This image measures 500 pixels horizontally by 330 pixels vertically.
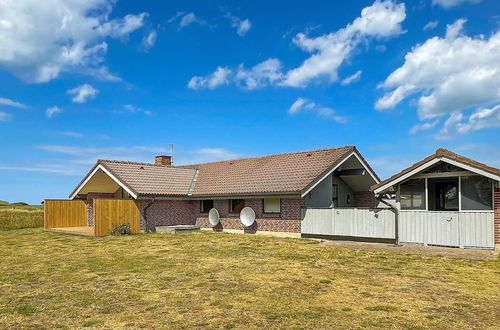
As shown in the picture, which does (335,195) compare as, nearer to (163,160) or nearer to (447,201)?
(447,201)

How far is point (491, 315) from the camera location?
7.48 metres

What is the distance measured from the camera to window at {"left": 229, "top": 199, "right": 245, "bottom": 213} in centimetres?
2435

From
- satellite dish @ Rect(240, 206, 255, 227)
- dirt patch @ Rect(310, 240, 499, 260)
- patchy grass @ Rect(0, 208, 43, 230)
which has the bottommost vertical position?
patchy grass @ Rect(0, 208, 43, 230)

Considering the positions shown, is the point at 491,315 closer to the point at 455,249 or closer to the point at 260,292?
the point at 260,292

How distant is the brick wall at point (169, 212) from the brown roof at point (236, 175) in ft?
2.46

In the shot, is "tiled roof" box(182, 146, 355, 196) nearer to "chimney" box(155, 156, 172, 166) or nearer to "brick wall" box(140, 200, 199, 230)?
"brick wall" box(140, 200, 199, 230)

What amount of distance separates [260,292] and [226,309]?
60.9 inches

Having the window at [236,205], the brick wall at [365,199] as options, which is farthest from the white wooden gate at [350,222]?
the brick wall at [365,199]

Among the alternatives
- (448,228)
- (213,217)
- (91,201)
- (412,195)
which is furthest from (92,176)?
(448,228)

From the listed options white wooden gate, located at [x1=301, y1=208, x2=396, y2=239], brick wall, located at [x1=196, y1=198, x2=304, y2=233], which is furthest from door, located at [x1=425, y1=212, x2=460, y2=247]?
brick wall, located at [x1=196, y1=198, x2=304, y2=233]

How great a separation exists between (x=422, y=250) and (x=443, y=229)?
1415mm

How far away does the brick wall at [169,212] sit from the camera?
24625mm

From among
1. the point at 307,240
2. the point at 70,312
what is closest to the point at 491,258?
the point at 307,240

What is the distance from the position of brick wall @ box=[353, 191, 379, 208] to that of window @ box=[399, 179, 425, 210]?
8.88 m
